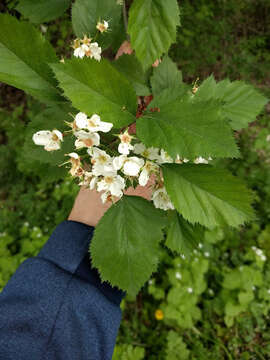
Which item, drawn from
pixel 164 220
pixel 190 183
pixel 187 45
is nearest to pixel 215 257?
pixel 164 220

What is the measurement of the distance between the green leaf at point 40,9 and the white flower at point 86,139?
60 cm

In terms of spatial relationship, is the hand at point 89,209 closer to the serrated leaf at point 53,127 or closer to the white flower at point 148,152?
the serrated leaf at point 53,127

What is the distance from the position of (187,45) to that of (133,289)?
2.59 m

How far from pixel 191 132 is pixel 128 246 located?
0.43 m

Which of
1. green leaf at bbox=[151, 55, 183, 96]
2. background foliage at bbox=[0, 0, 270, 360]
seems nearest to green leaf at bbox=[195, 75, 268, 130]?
green leaf at bbox=[151, 55, 183, 96]

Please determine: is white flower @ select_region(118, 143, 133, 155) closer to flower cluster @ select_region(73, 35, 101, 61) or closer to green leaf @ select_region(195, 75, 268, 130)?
flower cluster @ select_region(73, 35, 101, 61)

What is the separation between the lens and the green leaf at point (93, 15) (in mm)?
990

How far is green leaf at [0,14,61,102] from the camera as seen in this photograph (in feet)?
2.53

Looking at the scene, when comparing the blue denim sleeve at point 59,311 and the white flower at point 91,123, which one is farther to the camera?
the blue denim sleeve at point 59,311

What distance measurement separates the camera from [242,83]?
1067mm

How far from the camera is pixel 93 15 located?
3.29 feet

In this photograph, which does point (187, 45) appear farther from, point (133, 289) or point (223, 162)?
point (133, 289)

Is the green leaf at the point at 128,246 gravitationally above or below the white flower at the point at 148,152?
below

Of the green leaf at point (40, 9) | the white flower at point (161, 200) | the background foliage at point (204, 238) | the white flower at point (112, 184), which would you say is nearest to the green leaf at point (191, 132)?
the white flower at point (112, 184)
